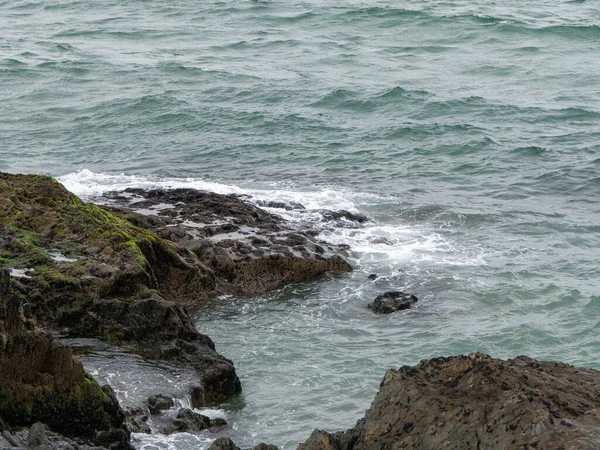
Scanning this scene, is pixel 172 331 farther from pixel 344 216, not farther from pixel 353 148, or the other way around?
pixel 353 148

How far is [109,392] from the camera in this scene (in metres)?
11.4

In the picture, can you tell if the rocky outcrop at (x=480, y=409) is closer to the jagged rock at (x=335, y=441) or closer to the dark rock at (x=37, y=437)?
the jagged rock at (x=335, y=441)

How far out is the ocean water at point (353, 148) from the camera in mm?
16297

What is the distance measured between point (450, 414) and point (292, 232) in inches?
459

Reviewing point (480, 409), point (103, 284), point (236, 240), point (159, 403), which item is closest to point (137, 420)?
point (159, 403)

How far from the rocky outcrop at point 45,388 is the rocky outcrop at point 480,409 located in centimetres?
252

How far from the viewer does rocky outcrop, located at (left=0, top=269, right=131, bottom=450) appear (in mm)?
10641

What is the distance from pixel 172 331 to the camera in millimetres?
13977

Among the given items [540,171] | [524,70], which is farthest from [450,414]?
[524,70]

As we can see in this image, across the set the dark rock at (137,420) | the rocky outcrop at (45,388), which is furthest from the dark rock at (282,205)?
the rocky outcrop at (45,388)

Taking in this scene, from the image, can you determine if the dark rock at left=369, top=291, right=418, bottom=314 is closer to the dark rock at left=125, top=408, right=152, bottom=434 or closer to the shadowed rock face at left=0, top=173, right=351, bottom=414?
the shadowed rock face at left=0, top=173, right=351, bottom=414

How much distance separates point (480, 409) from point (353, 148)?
66.6 feet

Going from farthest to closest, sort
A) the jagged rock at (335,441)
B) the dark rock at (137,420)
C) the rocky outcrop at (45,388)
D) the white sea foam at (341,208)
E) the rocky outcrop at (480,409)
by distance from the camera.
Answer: the white sea foam at (341,208)
the dark rock at (137,420)
the rocky outcrop at (45,388)
the jagged rock at (335,441)
the rocky outcrop at (480,409)

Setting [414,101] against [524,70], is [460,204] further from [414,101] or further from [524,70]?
[524,70]
